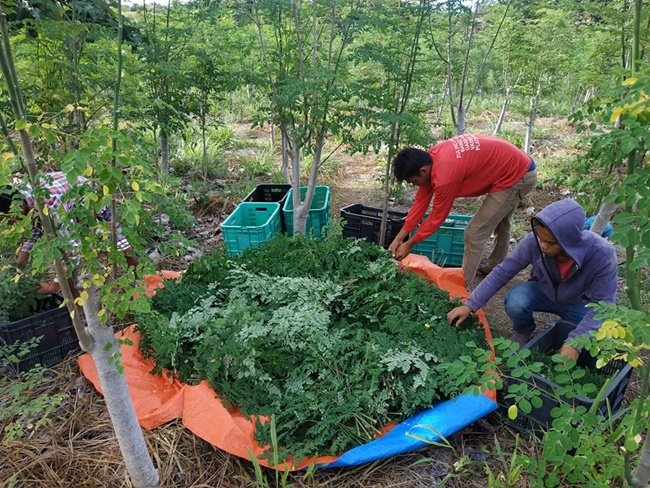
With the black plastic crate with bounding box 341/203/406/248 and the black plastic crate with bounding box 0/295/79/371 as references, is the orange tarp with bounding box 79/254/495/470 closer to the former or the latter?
the black plastic crate with bounding box 0/295/79/371

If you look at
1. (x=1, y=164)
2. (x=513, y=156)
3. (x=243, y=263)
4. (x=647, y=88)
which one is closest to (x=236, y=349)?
(x=243, y=263)

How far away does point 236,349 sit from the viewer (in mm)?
2484

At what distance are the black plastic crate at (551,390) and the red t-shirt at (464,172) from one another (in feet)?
4.00

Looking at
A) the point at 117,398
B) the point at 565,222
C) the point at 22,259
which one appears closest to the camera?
the point at 117,398

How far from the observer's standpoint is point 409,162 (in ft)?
11.3

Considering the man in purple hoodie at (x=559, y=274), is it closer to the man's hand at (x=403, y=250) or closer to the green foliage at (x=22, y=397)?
the man's hand at (x=403, y=250)

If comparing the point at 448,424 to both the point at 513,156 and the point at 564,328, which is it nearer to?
the point at 564,328

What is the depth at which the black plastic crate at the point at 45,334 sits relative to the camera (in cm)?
295

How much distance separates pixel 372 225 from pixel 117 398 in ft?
11.2

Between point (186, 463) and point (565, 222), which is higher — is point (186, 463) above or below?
below

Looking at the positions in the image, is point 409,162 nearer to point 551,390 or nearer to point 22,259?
point 551,390

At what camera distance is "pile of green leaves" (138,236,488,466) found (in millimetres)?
2375

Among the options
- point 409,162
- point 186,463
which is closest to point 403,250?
point 409,162

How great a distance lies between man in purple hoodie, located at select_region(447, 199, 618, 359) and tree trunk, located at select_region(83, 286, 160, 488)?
6.53 ft
